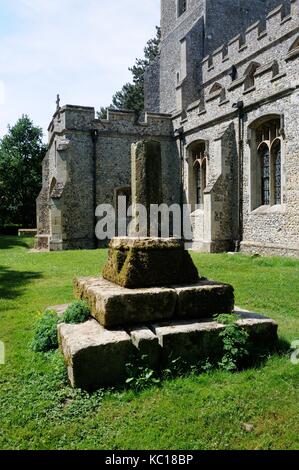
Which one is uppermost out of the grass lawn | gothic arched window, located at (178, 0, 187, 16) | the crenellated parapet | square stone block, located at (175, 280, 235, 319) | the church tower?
gothic arched window, located at (178, 0, 187, 16)

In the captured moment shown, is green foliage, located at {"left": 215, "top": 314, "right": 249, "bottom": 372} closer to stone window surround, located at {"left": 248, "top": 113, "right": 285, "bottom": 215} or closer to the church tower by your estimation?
stone window surround, located at {"left": 248, "top": 113, "right": 285, "bottom": 215}

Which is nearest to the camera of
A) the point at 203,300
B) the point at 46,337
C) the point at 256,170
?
the point at 203,300

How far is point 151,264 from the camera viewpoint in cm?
441

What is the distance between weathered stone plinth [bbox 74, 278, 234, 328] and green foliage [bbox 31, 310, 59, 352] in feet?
1.91

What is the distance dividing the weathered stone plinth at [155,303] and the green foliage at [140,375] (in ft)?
1.58

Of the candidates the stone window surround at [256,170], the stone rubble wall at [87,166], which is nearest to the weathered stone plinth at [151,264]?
the stone window surround at [256,170]

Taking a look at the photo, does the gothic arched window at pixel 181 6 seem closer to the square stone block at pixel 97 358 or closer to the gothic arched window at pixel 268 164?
the gothic arched window at pixel 268 164

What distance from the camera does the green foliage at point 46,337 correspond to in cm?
459

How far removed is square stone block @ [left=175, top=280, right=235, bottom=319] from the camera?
14.0 feet

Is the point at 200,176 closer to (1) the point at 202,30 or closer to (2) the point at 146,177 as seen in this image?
(1) the point at 202,30

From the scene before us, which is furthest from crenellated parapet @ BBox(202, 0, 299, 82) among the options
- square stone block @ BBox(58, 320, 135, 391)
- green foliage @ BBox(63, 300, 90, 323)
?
square stone block @ BBox(58, 320, 135, 391)

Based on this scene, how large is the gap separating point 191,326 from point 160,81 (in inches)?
1056

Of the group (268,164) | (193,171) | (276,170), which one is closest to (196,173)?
(193,171)

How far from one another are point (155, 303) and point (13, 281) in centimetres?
601
